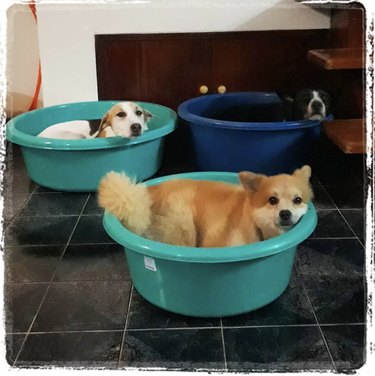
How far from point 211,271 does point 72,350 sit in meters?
0.42

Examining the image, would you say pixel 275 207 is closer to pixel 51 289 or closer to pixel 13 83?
pixel 51 289

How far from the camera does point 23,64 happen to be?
10.7ft

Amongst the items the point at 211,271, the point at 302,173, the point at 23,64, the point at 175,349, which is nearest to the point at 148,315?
the point at 175,349

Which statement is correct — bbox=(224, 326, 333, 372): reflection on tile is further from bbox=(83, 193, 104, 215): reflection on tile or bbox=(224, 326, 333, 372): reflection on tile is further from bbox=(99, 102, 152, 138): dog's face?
bbox=(99, 102, 152, 138): dog's face

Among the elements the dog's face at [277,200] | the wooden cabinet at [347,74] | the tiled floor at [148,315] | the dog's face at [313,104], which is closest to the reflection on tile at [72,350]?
the tiled floor at [148,315]

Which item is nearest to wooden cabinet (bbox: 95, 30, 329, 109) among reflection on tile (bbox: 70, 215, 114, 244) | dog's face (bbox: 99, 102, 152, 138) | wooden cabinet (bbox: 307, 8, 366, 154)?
wooden cabinet (bbox: 307, 8, 366, 154)

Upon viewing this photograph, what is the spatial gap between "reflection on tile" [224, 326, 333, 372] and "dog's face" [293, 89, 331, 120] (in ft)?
3.97

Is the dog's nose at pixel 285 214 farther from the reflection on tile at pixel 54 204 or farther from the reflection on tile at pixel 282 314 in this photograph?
the reflection on tile at pixel 54 204

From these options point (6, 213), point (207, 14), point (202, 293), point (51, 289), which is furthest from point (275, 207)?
point (207, 14)

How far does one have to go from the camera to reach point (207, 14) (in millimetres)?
2631

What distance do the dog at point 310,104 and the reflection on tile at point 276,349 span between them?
121cm

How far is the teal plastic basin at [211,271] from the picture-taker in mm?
1247

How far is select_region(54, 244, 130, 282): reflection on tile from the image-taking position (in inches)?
64.7

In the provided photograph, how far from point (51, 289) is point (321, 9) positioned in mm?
1978
